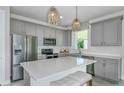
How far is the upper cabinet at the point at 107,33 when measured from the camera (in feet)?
11.5

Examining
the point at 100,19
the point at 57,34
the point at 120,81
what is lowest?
the point at 120,81

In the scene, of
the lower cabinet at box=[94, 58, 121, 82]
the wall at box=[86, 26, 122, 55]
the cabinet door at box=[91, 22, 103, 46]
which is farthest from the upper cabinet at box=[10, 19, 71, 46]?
the lower cabinet at box=[94, 58, 121, 82]

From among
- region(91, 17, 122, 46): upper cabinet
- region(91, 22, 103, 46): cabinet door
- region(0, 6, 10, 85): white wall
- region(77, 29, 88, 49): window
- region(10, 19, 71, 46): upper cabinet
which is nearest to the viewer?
region(0, 6, 10, 85): white wall

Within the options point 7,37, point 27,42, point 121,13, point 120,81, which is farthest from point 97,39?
point 7,37

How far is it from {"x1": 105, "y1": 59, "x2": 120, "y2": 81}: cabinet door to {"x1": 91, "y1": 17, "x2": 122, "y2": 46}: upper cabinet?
697mm

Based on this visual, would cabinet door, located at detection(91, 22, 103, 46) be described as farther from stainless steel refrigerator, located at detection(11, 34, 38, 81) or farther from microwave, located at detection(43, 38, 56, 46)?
stainless steel refrigerator, located at detection(11, 34, 38, 81)

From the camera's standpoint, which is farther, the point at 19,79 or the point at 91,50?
the point at 91,50

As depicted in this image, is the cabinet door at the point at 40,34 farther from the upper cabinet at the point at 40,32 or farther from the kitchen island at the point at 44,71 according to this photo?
the kitchen island at the point at 44,71

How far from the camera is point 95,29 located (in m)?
4.32

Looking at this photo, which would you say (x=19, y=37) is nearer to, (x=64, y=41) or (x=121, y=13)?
(x=64, y=41)

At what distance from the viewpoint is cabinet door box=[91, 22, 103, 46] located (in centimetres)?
410

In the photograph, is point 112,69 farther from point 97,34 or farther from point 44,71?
point 44,71

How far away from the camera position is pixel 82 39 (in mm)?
5480
